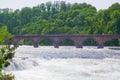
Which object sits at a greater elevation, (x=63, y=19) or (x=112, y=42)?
(x=63, y=19)

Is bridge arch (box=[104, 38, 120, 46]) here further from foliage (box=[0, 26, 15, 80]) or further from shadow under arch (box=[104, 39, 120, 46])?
foliage (box=[0, 26, 15, 80])

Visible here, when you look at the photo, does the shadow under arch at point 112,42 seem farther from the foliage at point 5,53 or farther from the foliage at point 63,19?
the foliage at point 5,53

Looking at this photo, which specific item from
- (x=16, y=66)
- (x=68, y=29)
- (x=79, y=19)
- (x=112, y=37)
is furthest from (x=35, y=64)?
(x=79, y=19)

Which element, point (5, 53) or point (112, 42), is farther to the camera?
point (112, 42)

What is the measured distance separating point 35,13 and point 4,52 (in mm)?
174566

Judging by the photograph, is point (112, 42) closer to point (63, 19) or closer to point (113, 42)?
point (113, 42)

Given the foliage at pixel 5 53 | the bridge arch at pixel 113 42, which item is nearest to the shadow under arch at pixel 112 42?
the bridge arch at pixel 113 42

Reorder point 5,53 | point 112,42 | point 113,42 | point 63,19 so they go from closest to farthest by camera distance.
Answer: point 5,53 → point 112,42 → point 113,42 → point 63,19

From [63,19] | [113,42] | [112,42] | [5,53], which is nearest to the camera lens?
[5,53]

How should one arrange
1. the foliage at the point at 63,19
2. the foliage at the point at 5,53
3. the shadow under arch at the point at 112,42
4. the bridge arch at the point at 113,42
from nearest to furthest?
1. the foliage at the point at 5,53
2. the bridge arch at the point at 113,42
3. the shadow under arch at the point at 112,42
4. the foliage at the point at 63,19

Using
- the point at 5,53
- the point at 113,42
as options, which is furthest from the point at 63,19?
the point at 5,53

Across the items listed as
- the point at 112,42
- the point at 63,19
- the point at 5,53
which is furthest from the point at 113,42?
the point at 5,53

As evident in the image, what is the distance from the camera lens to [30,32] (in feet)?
498

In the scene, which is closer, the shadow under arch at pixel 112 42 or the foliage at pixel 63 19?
the shadow under arch at pixel 112 42
